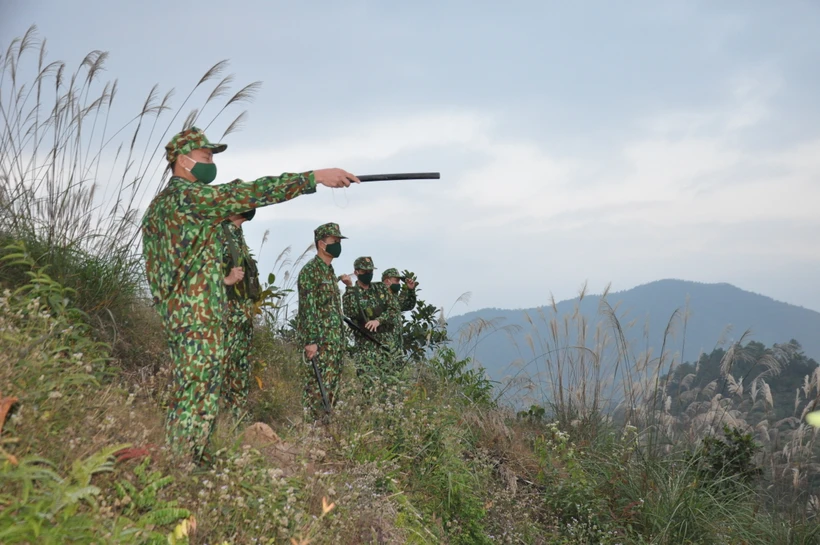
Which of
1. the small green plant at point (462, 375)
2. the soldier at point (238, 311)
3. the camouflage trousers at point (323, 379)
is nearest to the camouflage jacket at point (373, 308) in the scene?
the small green plant at point (462, 375)

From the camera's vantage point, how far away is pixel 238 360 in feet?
21.4

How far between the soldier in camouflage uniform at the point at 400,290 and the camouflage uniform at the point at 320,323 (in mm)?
2429

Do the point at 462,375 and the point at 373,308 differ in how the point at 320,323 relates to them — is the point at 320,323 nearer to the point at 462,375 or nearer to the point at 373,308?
the point at 373,308

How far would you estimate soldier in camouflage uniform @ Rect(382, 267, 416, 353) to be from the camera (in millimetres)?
10234

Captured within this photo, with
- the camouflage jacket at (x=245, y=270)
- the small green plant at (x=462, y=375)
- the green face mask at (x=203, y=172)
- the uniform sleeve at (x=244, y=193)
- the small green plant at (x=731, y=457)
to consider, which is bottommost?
the small green plant at (x=731, y=457)

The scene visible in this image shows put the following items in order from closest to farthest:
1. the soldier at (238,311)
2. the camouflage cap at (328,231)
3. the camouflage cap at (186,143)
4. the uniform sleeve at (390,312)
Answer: the camouflage cap at (186,143) < the soldier at (238,311) < the camouflage cap at (328,231) < the uniform sleeve at (390,312)

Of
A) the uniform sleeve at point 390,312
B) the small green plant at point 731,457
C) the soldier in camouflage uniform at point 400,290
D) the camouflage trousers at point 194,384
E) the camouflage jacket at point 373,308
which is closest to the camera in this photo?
the camouflage trousers at point 194,384

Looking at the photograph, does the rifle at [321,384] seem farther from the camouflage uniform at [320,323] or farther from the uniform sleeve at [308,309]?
the uniform sleeve at [308,309]

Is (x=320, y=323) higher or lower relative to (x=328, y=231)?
lower

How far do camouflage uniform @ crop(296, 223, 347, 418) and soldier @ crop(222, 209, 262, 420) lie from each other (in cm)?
82

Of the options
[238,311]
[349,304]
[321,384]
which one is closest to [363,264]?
[349,304]

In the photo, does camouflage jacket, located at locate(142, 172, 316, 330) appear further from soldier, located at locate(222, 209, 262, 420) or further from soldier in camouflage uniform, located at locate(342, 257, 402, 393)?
soldier in camouflage uniform, located at locate(342, 257, 402, 393)

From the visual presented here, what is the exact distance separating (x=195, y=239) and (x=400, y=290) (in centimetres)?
637

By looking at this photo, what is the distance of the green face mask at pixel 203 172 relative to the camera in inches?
193
